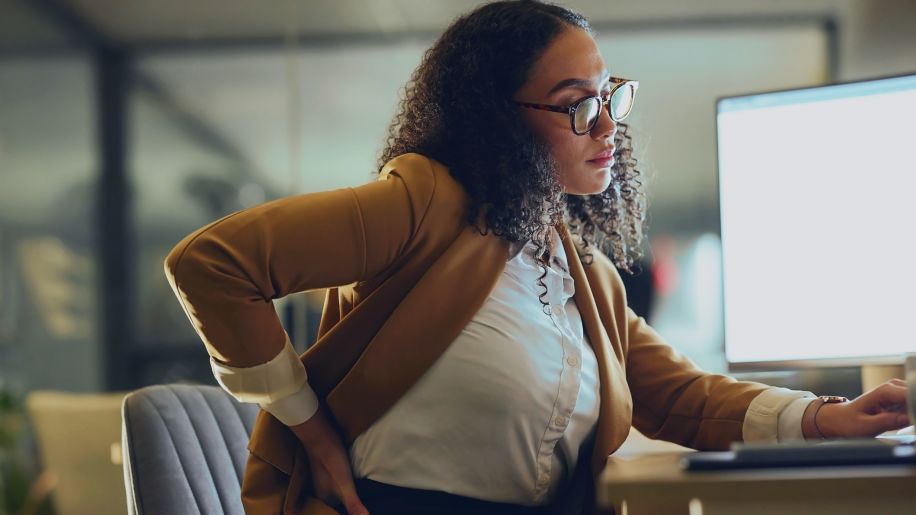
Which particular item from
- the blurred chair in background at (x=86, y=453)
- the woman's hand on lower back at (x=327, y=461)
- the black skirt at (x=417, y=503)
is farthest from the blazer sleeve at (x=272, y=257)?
the blurred chair in background at (x=86, y=453)

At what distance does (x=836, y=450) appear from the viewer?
78cm

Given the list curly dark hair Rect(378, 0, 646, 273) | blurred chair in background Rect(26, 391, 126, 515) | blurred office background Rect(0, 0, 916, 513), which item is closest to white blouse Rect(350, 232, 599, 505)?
curly dark hair Rect(378, 0, 646, 273)

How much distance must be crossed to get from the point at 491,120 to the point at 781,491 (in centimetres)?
74

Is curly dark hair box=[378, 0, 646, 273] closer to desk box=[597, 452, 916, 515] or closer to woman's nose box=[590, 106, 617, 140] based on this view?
woman's nose box=[590, 106, 617, 140]

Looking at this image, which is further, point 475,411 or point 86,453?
point 86,453

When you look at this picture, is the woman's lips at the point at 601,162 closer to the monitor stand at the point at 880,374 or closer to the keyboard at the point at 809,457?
the monitor stand at the point at 880,374

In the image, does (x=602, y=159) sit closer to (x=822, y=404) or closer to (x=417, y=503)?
(x=822, y=404)

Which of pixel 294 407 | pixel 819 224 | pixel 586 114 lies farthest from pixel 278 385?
pixel 819 224

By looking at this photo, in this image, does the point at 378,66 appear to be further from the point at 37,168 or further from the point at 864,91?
the point at 864,91

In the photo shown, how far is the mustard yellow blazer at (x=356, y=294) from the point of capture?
1.13m

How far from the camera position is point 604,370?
1.32m

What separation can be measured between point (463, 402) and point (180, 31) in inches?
108

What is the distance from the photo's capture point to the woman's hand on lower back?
3.92 feet

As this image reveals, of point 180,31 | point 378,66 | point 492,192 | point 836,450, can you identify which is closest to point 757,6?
point 378,66
